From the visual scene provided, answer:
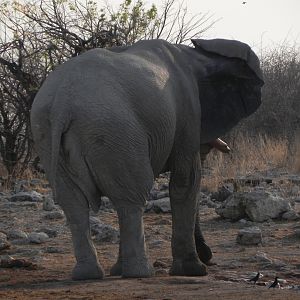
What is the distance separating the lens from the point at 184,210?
7.54m

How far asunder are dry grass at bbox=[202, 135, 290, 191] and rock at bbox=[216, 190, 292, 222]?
12.5 feet

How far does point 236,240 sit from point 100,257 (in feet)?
4.16

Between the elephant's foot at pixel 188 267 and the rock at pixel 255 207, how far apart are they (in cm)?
311

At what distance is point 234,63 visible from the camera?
8.16 m

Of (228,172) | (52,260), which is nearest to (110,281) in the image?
(52,260)

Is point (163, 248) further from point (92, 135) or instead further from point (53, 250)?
point (92, 135)

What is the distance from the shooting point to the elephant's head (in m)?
7.97

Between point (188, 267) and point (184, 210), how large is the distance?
0.41m

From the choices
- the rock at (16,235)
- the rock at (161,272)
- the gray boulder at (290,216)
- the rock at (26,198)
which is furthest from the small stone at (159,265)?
the rock at (26,198)

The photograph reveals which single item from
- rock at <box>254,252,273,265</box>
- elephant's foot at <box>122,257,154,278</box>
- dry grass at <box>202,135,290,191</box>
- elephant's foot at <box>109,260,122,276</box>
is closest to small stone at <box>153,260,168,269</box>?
elephant's foot at <box>109,260,122,276</box>

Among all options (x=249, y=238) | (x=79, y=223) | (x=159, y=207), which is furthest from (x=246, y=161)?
(x=79, y=223)

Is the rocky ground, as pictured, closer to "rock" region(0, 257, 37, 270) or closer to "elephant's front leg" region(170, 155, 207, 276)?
"rock" region(0, 257, 37, 270)

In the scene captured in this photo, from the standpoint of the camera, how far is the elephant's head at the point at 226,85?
797 centimetres

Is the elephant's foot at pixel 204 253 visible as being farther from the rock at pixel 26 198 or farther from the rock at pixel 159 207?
the rock at pixel 26 198
